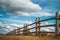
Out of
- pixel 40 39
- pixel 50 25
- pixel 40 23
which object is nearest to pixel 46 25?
pixel 50 25

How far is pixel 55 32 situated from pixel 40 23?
3.21m

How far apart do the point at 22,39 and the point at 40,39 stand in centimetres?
77

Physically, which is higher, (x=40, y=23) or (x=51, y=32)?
(x=40, y=23)

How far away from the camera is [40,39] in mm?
6062

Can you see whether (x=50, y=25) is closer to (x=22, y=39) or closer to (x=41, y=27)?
(x=41, y=27)

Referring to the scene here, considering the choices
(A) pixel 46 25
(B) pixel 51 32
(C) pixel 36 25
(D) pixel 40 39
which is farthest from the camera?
(C) pixel 36 25

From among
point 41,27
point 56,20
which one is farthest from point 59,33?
point 41,27

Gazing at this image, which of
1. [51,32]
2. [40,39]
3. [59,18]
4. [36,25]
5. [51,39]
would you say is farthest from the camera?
[36,25]

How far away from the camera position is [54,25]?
9.67m

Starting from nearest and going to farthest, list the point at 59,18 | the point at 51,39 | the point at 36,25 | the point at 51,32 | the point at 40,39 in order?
the point at 51,39
the point at 40,39
the point at 59,18
the point at 51,32
the point at 36,25

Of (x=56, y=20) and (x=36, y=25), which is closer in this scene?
(x=56, y=20)

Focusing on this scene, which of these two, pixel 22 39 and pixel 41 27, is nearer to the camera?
pixel 22 39

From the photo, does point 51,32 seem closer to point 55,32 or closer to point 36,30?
point 55,32

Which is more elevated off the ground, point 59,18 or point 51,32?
point 59,18
